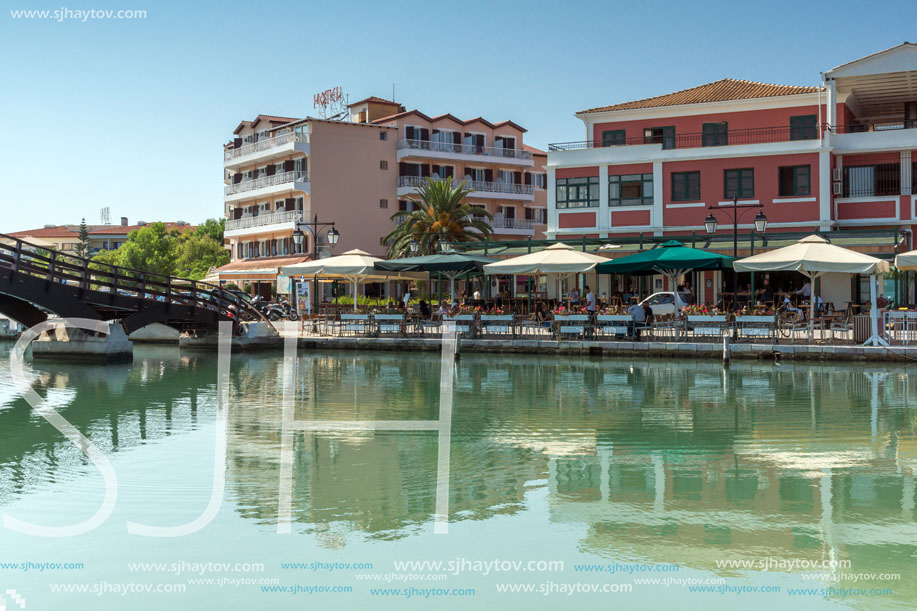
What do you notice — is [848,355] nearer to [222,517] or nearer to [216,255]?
[222,517]

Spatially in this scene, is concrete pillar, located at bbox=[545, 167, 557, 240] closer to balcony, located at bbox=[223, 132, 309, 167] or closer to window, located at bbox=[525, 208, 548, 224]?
balcony, located at bbox=[223, 132, 309, 167]

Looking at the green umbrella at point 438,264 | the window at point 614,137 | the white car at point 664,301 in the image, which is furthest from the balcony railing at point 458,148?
the green umbrella at point 438,264

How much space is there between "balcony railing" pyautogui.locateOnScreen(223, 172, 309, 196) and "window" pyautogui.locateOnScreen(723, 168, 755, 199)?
32122 mm

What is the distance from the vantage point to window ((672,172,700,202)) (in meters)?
40.2

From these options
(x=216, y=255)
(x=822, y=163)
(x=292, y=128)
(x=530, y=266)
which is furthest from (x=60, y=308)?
(x=216, y=255)

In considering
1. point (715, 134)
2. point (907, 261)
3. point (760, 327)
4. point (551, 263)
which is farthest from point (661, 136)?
point (907, 261)

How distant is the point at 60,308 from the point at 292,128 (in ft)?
129

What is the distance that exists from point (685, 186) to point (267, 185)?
3501 centimetres

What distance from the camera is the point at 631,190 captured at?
4128 cm

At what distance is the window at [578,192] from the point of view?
41.8m

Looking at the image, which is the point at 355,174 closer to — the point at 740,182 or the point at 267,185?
the point at 267,185

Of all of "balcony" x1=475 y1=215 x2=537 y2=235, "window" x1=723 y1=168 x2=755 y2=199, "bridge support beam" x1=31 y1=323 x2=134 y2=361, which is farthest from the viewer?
"balcony" x1=475 y1=215 x2=537 y2=235

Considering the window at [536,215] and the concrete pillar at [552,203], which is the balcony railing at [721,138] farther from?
the window at [536,215]

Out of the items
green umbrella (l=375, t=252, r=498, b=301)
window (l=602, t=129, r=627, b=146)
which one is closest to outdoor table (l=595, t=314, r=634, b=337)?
green umbrella (l=375, t=252, r=498, b=301)
